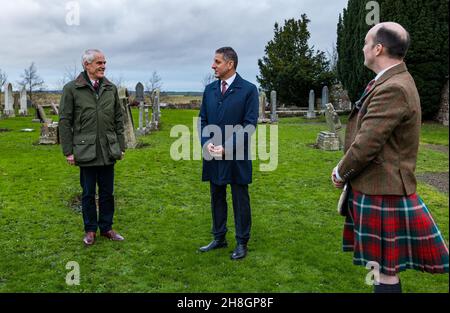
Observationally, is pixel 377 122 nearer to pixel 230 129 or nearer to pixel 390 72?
pixel 390 72

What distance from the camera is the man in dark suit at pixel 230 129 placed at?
4.98 meters

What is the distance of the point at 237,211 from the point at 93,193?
179 cm

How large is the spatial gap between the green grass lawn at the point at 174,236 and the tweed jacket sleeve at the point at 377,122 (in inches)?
66.8

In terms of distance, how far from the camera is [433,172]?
11.1m

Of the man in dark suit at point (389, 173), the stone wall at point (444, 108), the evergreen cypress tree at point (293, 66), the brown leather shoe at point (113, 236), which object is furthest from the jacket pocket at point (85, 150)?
the evergreen cypress tree at point (293, 66)

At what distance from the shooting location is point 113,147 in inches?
221

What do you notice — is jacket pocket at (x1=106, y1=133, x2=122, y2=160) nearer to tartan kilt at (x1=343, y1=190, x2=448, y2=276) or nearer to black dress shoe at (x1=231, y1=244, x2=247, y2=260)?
black dress shoe at (x1=231, y1=244, x2=247, y2=260)

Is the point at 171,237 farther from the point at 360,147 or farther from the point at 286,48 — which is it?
the point at 286,48

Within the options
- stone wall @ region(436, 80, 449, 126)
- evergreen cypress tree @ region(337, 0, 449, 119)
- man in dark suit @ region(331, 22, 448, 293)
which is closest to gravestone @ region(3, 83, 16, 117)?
evergreen cypress tree @ region(337, 0, 449, 119)

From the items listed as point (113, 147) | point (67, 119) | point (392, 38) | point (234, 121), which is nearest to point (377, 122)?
point (392, 38)

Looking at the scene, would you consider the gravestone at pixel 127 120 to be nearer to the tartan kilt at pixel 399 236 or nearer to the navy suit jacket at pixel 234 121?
the navy suit jacket at pixel 234 121

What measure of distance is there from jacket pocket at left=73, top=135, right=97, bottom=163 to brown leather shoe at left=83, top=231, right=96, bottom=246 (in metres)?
0.97

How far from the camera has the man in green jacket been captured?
5.46m
